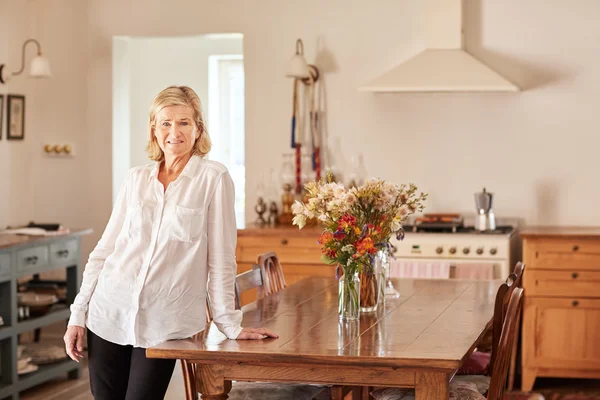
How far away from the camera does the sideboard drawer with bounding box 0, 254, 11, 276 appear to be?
4.45 meters

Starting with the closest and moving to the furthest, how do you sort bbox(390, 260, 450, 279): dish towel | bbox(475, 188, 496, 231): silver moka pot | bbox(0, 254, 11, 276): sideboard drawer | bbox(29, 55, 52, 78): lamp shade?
bbox(0, 254, 11, 276): sideboard drawer → bbox(390, 260, 450, 279): dish towel → bbox(475, 188, 496, 231): silver moka pot → bbox(29, 55, 52, 78): lamp shade

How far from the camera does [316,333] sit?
279 cm

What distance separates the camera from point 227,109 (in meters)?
7.54

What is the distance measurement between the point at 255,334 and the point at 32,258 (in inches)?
95.7

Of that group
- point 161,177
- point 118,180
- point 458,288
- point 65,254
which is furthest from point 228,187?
point 118,180

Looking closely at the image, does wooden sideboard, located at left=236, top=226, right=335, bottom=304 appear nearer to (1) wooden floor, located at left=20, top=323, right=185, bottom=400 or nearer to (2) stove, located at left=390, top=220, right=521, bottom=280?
(2) stove, located at left=390, top=220, right=521, bottom=280

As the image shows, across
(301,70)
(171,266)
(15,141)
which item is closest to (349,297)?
(171,266)

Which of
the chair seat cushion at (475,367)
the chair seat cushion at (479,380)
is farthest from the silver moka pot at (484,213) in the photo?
the chair seat cushion at (479,380)

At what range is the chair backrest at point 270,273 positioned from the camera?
3.78m

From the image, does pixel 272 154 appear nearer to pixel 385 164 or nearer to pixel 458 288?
pixel 385 164

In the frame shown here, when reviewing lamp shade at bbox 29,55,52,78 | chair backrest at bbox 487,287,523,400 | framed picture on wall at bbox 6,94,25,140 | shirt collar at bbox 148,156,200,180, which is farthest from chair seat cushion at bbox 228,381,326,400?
framed picture on wall at bbox 6,94,25,140

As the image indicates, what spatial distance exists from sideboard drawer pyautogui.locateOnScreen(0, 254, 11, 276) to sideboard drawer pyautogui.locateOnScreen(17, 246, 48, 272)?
9 cm

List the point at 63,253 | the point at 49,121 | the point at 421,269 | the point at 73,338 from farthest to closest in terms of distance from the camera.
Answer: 1. the point at 49,121
2. the point at 421,269
3. the point at 63,253
4. the point at 73,338

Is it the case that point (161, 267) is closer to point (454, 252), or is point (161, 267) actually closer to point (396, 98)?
point (454, 252)
